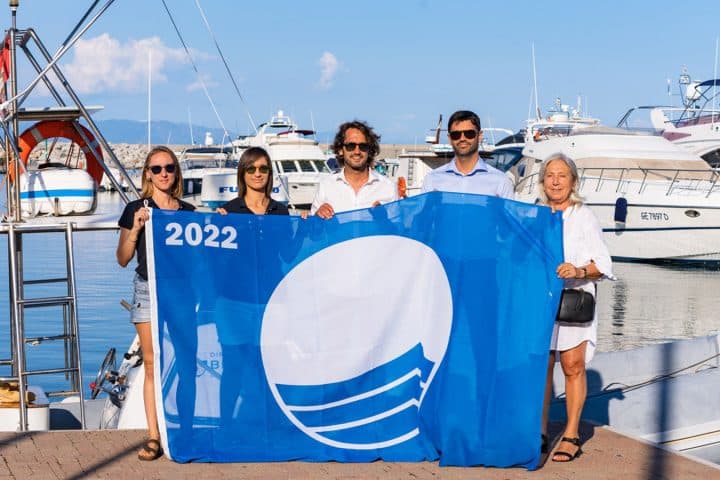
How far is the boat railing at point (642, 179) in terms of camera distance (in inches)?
1177

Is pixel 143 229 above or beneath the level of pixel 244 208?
beneath

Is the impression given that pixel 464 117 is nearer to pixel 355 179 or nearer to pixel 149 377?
pixel 355 179

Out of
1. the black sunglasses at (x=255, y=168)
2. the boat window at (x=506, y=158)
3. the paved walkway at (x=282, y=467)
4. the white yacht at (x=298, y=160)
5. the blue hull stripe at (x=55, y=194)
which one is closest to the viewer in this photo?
the paved walkway at (x=282, y=467)

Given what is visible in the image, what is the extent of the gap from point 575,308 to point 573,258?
279mm

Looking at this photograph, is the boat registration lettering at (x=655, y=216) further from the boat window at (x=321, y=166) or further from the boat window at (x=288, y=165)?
the boat window at (x=288, y=165)

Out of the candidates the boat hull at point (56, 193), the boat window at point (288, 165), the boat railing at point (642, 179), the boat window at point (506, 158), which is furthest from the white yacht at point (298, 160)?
the boat hull at point (56, 193)

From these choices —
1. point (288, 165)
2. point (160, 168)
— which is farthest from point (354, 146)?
point (288, 165)

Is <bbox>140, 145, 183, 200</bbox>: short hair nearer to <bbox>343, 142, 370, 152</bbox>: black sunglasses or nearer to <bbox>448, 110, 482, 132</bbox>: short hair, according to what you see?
<bbox>343, 142, 370, 152</bbox>: black sunglasses

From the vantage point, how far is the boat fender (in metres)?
29.9

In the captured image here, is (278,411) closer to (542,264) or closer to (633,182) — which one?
(542,264)

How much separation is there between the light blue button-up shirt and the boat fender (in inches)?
954

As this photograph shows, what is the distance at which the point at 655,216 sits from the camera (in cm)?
2972

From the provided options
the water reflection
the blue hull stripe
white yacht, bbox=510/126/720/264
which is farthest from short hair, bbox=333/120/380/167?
white yacht, bbox=510/126/720/264

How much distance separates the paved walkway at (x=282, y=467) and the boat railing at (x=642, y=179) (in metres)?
23.6
